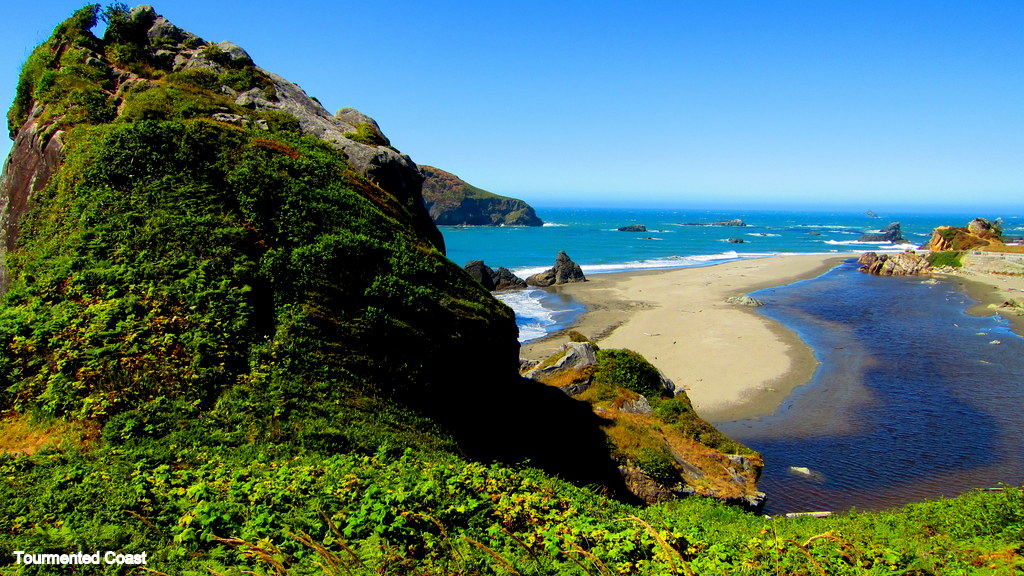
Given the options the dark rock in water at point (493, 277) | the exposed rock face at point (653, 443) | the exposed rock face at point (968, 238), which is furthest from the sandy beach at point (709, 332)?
the exposed rock face at point (968, 238)

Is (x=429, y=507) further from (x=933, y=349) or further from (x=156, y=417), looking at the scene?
(x=933, y=349)

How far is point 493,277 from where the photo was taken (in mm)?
63000

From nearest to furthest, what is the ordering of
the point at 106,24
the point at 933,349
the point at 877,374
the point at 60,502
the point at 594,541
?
the point at 60,502 → the point at 594,541 → the point at 106,24 → the point at 877,374 → the point at 933,349

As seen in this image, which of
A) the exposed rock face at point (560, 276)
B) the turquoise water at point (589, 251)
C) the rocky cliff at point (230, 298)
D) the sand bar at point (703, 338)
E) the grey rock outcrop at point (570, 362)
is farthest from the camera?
the exposed rock face at point (560, 276)

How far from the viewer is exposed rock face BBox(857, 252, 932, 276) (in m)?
74.4

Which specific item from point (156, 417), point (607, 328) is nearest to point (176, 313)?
point (156, 417)

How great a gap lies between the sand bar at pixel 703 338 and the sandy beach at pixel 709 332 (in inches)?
2.1

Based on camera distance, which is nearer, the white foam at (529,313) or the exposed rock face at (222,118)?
the exposed rock face at (222,118)

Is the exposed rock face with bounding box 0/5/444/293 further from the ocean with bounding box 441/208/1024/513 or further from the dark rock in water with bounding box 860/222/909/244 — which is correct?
the dark rock in water with bounding box 860/222/909/244

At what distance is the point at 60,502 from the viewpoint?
6.39m

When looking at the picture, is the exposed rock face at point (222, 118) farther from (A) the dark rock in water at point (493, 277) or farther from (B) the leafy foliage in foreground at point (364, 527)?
(A) the dark rock in water at point (493, 277)

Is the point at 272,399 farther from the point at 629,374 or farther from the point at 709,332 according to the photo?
the point at 709,332

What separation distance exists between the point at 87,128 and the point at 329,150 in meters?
6.71

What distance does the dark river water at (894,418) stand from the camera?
1938 cm
